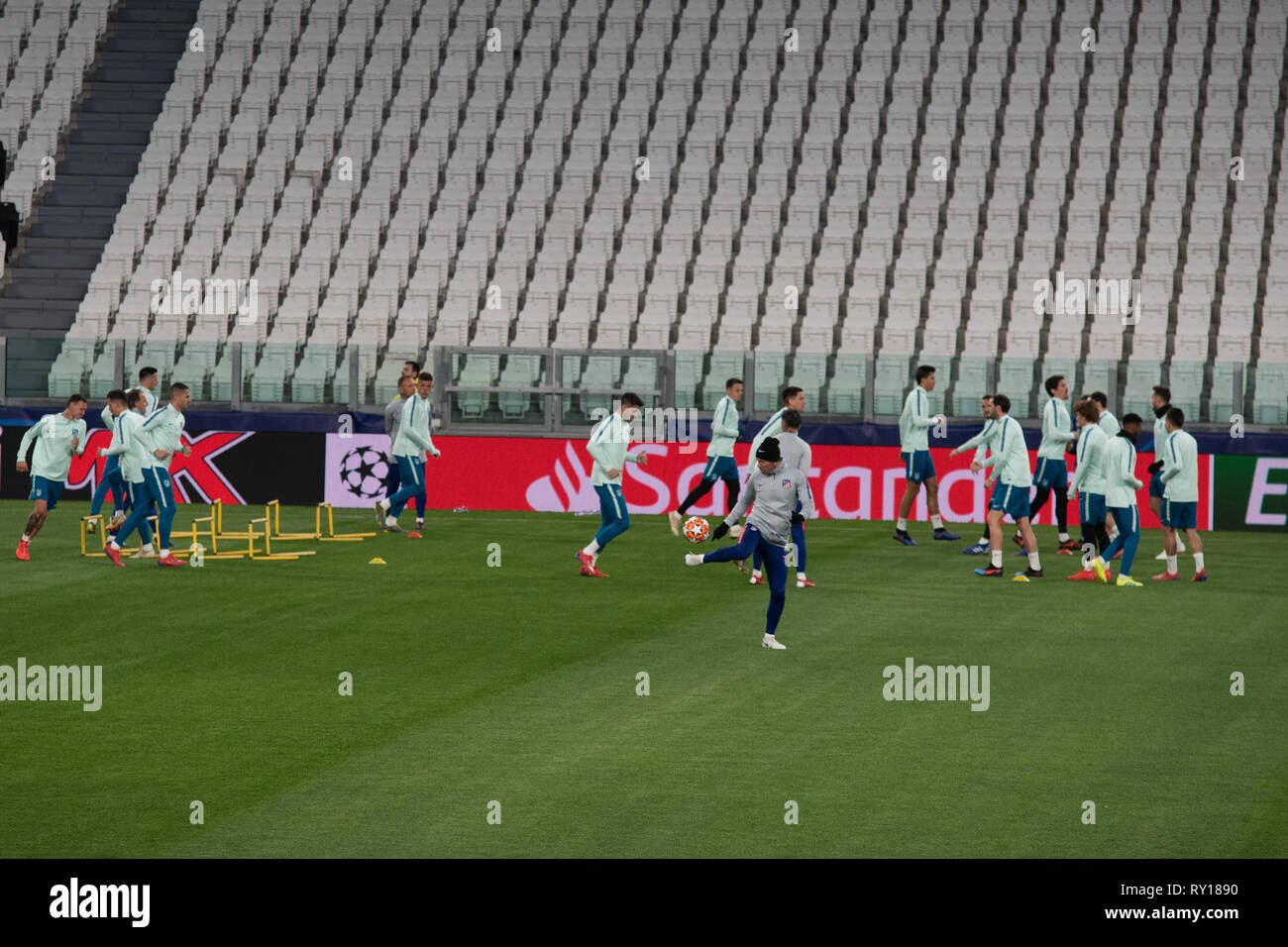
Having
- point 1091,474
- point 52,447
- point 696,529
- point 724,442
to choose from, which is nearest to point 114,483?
point 52,447

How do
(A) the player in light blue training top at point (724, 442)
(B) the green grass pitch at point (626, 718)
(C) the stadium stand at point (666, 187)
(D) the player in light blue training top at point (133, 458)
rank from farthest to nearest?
(C) the stadium stand at point (666, 187), (A) the player in light blue training top at point (724, 442), (D) the player in light blue training top at point (133, 458), (B) the green grass pitch at point (626, 718)

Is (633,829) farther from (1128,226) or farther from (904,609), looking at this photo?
(1128,226)

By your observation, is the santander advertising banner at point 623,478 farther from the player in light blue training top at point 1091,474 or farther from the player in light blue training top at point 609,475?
the player in light blue training top at point 609,475

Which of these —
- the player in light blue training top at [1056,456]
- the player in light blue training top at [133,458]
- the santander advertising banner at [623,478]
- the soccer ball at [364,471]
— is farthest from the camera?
the soccer ball at [364,471]

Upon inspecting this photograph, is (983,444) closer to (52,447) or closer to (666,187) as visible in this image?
(52,447)

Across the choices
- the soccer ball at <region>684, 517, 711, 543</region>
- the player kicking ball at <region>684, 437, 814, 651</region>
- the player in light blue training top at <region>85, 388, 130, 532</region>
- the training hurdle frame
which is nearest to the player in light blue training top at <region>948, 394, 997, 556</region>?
the soccer ball at <region>684, 517, 711, 543</region>

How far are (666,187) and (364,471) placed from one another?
34.7ft

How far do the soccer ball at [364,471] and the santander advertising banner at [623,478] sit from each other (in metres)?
0.02

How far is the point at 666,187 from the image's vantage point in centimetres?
3534

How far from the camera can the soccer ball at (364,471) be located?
2781 cm

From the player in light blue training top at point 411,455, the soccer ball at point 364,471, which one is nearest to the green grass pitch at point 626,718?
the player in light blue training top at point 411,455

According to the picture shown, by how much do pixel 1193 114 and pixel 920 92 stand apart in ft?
17.9

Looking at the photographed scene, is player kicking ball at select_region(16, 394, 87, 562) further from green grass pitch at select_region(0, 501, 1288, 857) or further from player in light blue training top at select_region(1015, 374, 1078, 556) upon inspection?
player in light blue training top at select_region(1015, 374, 1078, 556)

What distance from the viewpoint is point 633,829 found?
8.90 metres
